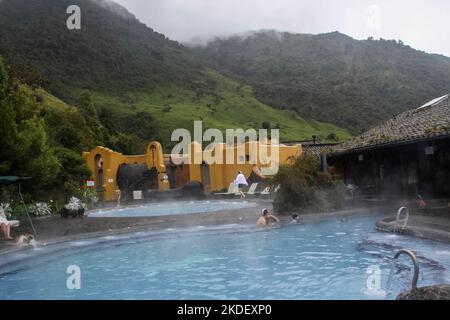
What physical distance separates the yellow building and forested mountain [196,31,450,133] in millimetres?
30047

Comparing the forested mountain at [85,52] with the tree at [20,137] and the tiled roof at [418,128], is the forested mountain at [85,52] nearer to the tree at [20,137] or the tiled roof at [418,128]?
the tree at [20,137]

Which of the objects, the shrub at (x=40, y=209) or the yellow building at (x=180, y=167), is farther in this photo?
the yellow building at (x=180, y=167)

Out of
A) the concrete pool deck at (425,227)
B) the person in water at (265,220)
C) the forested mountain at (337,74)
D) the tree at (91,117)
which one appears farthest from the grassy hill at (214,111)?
the concrete pool deck at (425,227)

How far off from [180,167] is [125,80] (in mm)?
39562

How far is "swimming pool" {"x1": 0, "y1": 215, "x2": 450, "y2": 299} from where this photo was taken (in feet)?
21.2

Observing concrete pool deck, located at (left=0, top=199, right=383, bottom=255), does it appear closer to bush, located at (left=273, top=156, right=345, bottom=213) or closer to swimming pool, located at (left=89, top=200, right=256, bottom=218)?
bush, located at (left=273, top=156, right=345, bottom=213)

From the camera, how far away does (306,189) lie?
13883mm

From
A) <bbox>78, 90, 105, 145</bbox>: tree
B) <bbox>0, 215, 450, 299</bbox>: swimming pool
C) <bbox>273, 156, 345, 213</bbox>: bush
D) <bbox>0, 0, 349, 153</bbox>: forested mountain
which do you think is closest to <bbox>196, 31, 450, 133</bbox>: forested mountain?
<bbox>0, 0, 349, 153</bbox>: forested mountain

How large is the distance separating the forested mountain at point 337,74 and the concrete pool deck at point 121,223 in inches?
1670

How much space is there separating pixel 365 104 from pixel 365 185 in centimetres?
4204

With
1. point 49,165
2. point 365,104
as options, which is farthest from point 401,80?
point 49,165

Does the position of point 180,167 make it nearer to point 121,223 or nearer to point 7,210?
point 121,223

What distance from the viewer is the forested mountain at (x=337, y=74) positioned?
185 ft

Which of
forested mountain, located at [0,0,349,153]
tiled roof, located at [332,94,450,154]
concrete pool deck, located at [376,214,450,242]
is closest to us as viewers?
concrete pool deck, located at [376,214,450,242]
